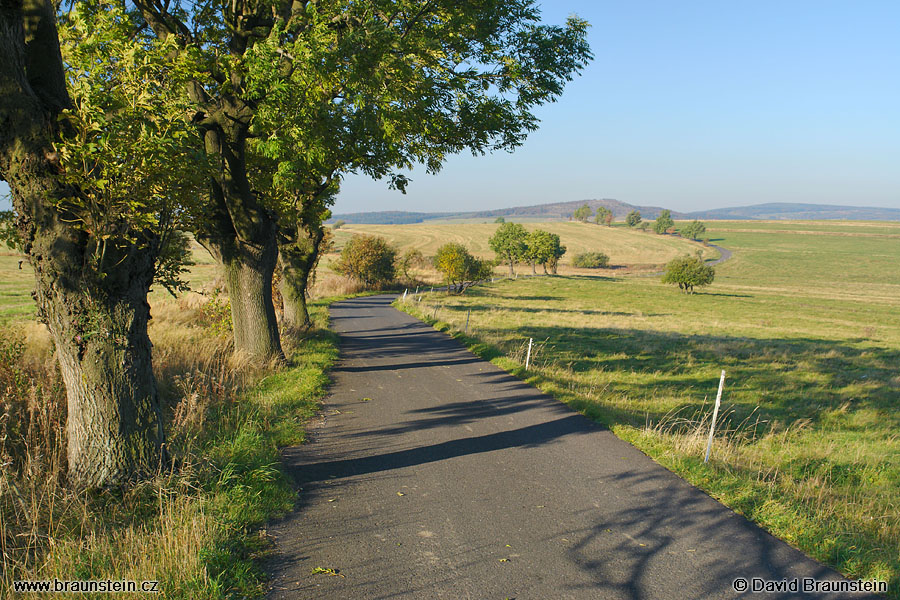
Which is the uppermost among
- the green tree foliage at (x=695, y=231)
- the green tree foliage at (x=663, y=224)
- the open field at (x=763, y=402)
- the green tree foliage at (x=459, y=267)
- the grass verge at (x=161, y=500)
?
the green tree foliage at (x=663, y=224)

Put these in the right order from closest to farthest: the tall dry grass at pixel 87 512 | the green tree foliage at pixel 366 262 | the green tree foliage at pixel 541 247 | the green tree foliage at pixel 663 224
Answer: the tall dry grass at pixel 87 512
the green tree foliage at pixel 366 262
the green tree foliage at pixel 541 247
the green tree foliage at pixel 663 224

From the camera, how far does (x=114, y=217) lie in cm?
479

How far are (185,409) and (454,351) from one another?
29.7 ft

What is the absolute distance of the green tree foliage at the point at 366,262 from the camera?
48469 mm

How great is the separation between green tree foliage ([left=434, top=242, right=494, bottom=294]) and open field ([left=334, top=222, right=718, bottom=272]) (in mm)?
45377

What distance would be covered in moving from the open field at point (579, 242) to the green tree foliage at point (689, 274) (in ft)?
119

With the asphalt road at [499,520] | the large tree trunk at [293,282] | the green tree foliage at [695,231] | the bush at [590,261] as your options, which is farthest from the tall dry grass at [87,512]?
the green tree foliage at [695,231]

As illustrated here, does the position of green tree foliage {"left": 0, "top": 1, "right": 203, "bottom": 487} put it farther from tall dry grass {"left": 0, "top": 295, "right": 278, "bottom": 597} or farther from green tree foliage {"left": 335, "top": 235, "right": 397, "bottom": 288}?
green tree foliage {"left": 335, "top": 235, "right": 397, "bottom": 288}

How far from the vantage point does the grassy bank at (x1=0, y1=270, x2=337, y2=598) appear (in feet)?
12.4

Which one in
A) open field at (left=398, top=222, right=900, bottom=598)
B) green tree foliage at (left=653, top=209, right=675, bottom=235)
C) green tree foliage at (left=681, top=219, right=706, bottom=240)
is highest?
green tree foliage at (left=653, top=209, right=675, bottom=235)

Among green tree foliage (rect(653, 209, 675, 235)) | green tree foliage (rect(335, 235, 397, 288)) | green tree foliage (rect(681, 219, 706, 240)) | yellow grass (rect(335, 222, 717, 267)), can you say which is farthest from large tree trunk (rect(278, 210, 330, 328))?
green tree foliage (rect(653, 209, 675, 235))

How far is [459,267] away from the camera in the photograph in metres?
49.8

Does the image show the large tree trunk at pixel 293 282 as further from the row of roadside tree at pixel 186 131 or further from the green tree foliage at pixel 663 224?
the green tree foliage at pixel 663 224

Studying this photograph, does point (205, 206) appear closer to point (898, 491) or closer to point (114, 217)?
point (114, 217)
